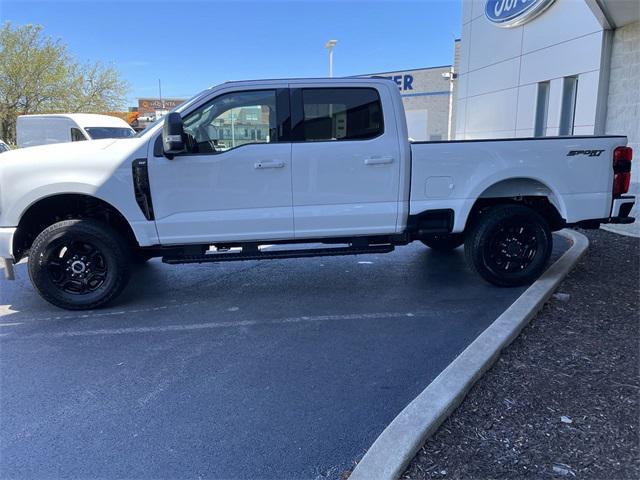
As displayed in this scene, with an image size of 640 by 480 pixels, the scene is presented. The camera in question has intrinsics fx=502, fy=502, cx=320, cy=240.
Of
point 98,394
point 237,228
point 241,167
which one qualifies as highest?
point 241,167

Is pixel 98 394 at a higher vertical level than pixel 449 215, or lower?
lower

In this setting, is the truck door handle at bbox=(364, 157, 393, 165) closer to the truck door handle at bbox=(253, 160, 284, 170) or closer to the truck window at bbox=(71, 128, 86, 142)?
the truck door handle at bbox=(253, 160, 284, 170)

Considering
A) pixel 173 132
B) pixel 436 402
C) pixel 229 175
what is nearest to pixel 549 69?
pixel 229 175

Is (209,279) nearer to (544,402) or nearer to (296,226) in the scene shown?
(296,226)

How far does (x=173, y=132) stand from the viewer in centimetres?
447

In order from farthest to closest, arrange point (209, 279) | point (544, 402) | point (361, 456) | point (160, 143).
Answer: point (209, 279), point (160, 143), point (544, 402), point (361, 456)

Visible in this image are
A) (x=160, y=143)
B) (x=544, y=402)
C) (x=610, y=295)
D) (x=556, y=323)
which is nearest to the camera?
(x=544, y=402)

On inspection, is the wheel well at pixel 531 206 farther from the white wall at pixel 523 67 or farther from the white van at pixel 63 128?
the white van at pixel 63 128

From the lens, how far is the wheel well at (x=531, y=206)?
561 centimetres

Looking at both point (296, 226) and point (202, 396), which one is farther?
point (296, 226)

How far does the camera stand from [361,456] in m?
2.73

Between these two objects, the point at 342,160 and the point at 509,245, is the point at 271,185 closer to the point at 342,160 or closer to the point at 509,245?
the point at 342,160

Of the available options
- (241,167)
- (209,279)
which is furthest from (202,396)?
(209,279)

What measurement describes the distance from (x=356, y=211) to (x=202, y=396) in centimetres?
249
